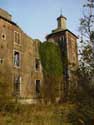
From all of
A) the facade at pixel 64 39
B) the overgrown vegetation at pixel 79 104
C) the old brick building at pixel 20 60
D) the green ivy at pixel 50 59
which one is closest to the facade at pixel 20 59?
the old brick building at pixel 20 60

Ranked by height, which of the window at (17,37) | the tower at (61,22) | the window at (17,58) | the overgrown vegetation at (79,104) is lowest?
the overgrown vegetation at (79,104)

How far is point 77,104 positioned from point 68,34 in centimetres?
2852

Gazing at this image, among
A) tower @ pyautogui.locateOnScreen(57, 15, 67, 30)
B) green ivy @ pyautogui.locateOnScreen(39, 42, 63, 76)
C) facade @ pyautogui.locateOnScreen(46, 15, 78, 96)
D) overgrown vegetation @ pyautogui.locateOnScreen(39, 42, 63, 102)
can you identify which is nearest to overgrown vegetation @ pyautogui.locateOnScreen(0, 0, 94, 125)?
overgrown vegetation @ pyautogui.locateOnScreen(39, 42, 63, 102)

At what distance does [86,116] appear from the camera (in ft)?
34.8

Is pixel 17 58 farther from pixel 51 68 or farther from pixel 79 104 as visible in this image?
pixel 79 104

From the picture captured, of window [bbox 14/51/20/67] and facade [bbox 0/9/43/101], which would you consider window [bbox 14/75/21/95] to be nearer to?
facade [bbox 0/9/43/101]

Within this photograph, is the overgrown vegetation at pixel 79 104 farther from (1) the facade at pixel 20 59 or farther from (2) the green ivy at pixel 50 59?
(2) the green ivy at pixel 50 59

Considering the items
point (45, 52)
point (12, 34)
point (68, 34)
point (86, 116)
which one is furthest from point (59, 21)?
point (86, 116)

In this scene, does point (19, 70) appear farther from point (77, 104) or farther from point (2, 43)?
point (77, 104)

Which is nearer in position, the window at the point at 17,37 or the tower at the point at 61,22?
the window at the point at 17,37

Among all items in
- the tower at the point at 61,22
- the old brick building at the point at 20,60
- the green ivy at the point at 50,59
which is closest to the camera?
the old brick building at the point at 20,60

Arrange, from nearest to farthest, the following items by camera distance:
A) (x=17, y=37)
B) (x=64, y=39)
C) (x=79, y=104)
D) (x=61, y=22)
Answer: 1. (x=79, y=104)
2. (x=17, y=37)
3. (x=64, y=39)
4. (x=61, y=22)

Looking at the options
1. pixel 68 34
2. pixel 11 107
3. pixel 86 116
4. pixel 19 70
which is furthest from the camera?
pixel 68 34

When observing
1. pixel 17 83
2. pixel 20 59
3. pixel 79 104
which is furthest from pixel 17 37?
pixel 79 104
